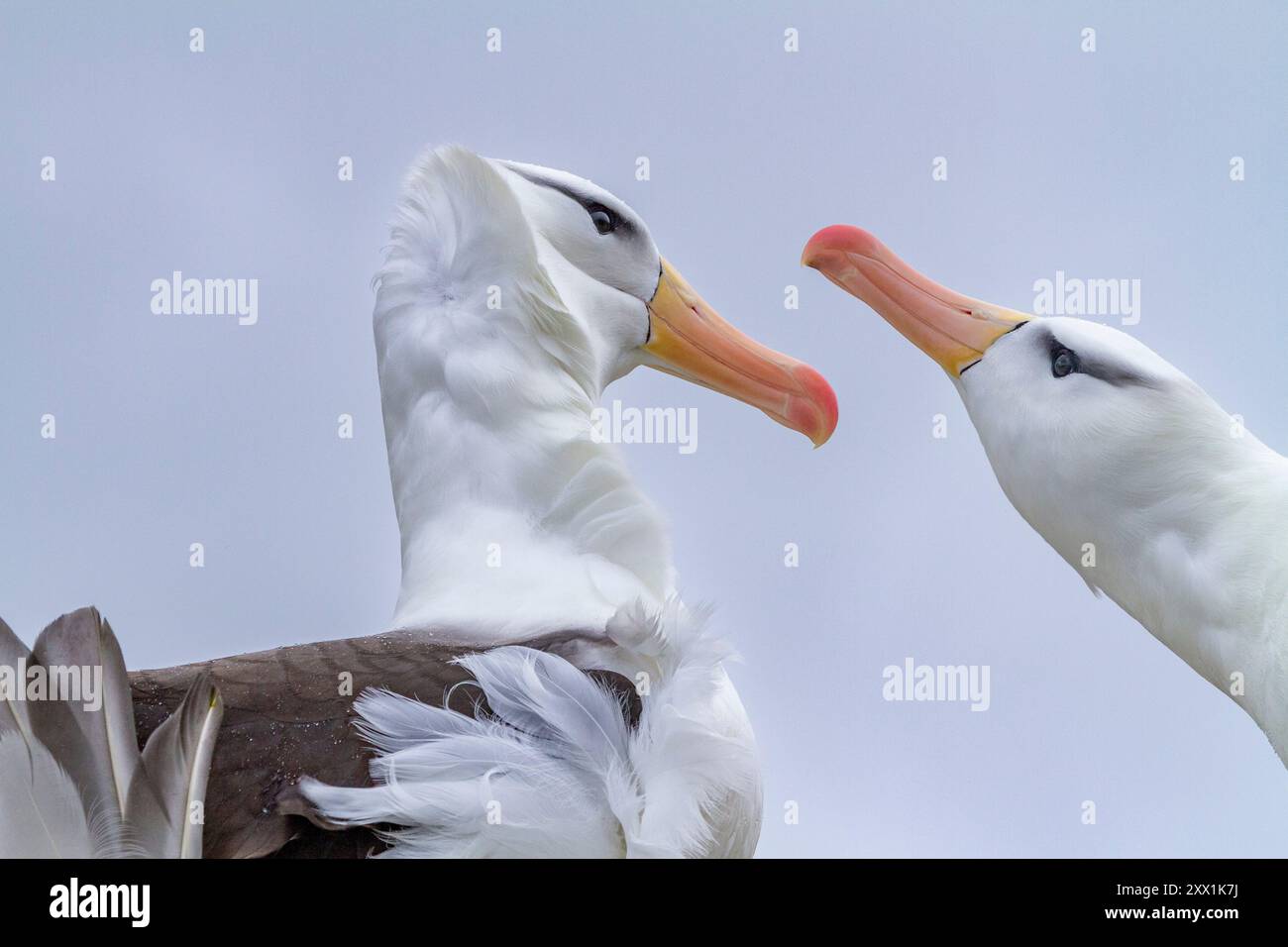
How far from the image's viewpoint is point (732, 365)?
5.16m

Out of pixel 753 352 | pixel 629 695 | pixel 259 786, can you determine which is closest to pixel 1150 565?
pixel 753 352

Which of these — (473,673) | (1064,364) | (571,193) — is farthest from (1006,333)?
(473,673)

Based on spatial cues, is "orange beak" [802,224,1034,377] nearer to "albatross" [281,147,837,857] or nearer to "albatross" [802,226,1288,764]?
"albatross" [802,226,1288,764]

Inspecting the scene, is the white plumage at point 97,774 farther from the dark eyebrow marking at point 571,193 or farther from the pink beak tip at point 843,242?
the pink beak tip at point 843,242

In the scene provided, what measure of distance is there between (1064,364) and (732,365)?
3.46ft

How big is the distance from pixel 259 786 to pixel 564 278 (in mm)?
2163

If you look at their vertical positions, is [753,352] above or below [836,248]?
below

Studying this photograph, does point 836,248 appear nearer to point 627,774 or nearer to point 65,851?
point 627,774

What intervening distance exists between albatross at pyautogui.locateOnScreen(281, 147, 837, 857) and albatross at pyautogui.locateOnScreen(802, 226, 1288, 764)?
Result: 0.62 m

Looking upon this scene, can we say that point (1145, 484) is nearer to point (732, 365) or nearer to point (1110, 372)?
point (1110, 372)

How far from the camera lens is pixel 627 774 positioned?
135 inches

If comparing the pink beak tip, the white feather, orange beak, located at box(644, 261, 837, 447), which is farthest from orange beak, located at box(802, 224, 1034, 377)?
the white feather

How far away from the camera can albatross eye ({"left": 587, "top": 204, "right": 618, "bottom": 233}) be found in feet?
16.5

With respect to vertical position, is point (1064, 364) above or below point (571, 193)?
below
